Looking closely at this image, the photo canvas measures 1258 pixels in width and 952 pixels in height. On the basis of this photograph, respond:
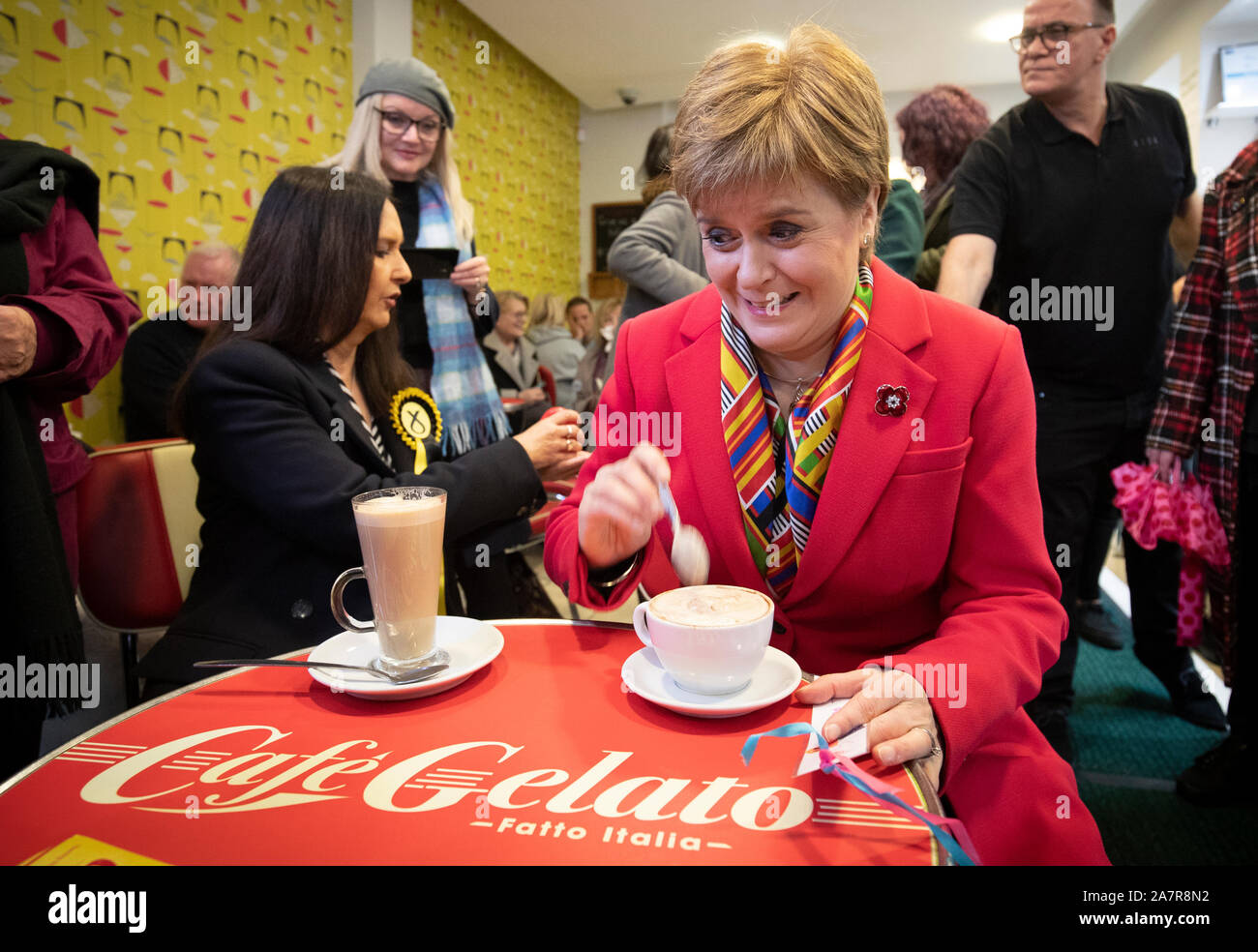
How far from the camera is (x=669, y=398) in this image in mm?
1258

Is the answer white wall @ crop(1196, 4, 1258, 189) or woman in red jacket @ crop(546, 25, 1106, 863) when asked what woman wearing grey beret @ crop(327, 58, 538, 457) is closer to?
woman in red jacket @ crop(546, 25, 1106, 863)

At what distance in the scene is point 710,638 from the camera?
2.74 ft

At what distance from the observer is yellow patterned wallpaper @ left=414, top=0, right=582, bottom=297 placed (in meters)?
6.29

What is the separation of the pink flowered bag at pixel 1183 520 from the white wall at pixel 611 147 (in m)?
7.40

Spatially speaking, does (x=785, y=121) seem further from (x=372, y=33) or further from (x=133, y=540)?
(x=372, y=33)

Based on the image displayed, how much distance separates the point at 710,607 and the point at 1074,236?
6.12ft

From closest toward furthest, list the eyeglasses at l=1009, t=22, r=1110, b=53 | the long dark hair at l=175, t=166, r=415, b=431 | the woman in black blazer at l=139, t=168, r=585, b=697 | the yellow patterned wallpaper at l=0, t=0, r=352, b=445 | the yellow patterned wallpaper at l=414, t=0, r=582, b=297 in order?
the woman in black blazer at l=139, t=168, r=585, b=697, the long dark hair at l=175, t=166, r=415, b=431, the eyeglasses at l=1009, t=22, r=1110, b=53, the yellow patterned wallpaper at l=0, t=0, r=352, b=445, the yellow patterned wallpaper at l=414, t=0, r=582, b=297

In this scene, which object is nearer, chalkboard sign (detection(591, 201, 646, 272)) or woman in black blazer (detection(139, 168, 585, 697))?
woman in black blazer (detection(139, 168, 585, 697))

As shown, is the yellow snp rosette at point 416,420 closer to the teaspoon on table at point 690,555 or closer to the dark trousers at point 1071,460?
the teaspoon on table at point 690,555

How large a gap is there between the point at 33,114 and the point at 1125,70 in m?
8.17

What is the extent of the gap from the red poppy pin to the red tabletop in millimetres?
438

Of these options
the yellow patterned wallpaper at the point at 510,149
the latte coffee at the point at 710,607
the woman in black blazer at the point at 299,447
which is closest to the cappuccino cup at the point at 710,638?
the latte coffee at the point at 710,607

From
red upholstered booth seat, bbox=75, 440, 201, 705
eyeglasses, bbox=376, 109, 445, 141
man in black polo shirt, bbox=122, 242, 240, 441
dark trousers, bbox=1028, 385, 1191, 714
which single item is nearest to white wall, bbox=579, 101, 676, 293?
man in black polo shirt, bbox=122, 242, 240, 441
